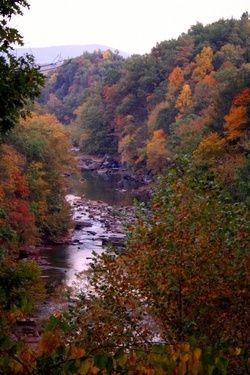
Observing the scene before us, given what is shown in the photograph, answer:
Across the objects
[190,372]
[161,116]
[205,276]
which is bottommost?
[161,116]

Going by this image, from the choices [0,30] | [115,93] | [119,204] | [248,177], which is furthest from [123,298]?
[115,93]

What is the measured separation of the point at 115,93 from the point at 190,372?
9742 cm

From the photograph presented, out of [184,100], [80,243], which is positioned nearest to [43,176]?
[80,243]

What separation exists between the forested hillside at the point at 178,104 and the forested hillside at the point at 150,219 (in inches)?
8.9

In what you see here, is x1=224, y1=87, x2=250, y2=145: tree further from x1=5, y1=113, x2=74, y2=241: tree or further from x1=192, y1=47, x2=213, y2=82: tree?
x1=192, y1=47, x2=213, y2=82: tree

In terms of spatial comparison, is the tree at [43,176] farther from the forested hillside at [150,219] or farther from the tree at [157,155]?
the tree at [157,155]

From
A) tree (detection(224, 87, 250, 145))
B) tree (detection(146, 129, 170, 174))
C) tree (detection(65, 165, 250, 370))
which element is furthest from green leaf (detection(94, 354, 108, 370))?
tree (detection(146, 129, 170, 174))

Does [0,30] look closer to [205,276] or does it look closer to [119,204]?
[205,276]

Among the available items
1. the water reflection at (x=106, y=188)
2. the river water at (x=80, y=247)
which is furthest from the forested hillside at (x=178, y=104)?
the river water at (x=80, y=247)

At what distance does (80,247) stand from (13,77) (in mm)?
32273

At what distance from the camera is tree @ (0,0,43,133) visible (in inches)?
324

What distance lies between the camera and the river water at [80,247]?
32200 mm

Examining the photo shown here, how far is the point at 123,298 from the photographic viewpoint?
12547 millimetres

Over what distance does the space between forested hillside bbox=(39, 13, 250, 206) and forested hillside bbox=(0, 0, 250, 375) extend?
0.23 meters
